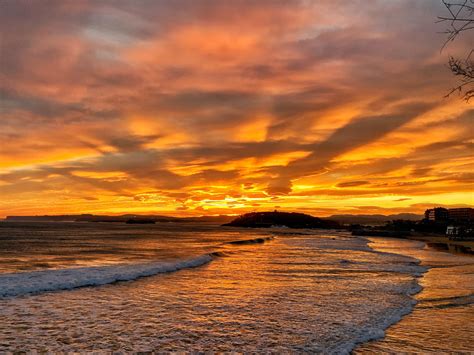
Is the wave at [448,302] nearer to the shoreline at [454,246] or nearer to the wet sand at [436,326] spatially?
the wet sand at [436,326]

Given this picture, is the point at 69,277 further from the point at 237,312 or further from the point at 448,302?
the point at 448,302

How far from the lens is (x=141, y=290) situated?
70.2 feet

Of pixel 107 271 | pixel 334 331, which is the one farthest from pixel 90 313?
pixel 107 271

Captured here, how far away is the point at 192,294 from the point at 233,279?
5630 mm

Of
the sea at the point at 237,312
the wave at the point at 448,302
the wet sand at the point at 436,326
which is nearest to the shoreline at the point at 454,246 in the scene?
the sea at the point at 237,312

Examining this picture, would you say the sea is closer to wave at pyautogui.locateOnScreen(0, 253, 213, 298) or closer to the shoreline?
wave at pyautogui.locateOnScreen(0, 253, 213, 298)

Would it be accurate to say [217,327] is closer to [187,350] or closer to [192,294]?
[187,350]

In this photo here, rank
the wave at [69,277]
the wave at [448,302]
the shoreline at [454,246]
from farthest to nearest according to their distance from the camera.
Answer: the shoreline at [454,246], the wave at [69,277], the wave at [448,302]

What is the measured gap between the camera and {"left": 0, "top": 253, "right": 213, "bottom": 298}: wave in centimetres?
2092

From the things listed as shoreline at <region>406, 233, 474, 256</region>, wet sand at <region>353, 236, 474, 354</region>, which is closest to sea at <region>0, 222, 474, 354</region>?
wet sand at <region>353, 236, 474, 354</region>

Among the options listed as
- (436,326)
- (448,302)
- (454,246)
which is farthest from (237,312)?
(454,246)

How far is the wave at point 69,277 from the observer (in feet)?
68.6

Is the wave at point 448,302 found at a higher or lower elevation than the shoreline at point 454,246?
higher

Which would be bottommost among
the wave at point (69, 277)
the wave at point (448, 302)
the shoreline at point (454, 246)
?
the shoreline at point (454, 246)
